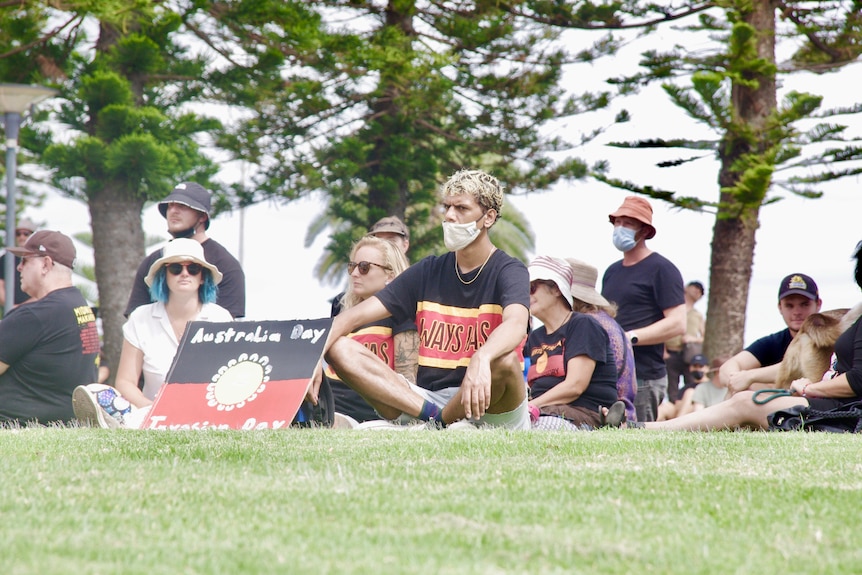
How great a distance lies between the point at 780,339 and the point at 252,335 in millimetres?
4203

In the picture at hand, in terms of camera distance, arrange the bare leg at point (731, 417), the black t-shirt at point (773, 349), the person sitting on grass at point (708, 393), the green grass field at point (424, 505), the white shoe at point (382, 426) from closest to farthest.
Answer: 1. the green grass field at point (424, 505)
2. the white shoe at point (382, 426)
3. the bare leg at point (731, 417)
4. the black t-shirt at point (773, 349)
5. the person sitting on grass at point (708, 393)

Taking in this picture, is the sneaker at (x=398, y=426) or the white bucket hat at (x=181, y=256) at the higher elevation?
the white bucket hat at (x=181, y=256)

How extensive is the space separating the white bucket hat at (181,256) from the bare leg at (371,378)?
1.72m

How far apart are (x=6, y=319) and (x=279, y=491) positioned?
4.80m

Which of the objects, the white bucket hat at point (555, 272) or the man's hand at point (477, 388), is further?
the white bucket hat at point (555, 272)

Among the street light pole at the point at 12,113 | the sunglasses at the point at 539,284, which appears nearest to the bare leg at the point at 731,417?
the sunglasses at the point at 539,284

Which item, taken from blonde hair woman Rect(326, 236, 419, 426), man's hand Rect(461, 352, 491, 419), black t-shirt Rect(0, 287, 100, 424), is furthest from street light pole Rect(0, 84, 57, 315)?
man's hand Rect(461, 352, 491, 419)

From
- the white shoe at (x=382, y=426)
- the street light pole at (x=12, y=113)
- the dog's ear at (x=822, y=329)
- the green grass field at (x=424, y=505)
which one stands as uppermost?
the street light pole at (x=12, y=113)

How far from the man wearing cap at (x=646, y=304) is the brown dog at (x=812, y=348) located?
92 centimetres

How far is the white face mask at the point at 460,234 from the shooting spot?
20.2ft

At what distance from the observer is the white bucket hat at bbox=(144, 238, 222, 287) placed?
24.3 feet

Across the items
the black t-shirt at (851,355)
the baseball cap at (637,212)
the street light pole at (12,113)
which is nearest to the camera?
the black t-shirt at (851,355)

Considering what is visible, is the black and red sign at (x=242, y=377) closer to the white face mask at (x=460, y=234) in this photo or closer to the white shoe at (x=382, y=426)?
the white shoe at (x=382, y=426)

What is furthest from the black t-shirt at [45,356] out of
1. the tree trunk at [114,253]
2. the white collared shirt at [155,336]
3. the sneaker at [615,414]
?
the tree trunk at [114,253]
